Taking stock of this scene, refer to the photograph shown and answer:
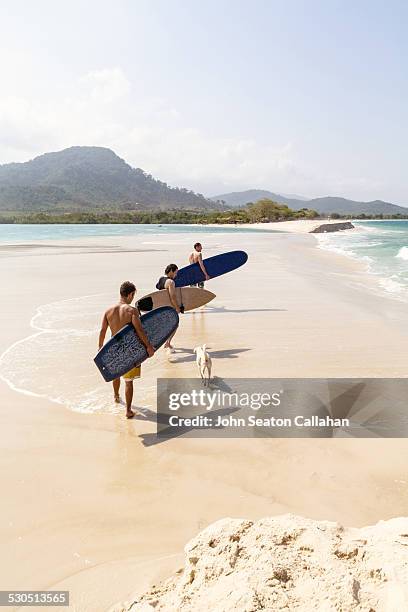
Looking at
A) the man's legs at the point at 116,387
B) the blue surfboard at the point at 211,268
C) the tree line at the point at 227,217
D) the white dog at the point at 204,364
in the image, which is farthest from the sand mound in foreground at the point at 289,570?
the tree line at the point at 227,217

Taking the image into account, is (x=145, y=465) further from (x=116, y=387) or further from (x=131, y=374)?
(x=116, y=387)

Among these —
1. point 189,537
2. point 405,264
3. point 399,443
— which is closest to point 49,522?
point 189,537

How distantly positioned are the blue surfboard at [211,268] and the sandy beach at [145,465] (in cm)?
264

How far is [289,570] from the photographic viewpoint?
2.03 meters

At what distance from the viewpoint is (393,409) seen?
4.94 metres

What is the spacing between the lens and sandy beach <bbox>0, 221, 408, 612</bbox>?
2.84m

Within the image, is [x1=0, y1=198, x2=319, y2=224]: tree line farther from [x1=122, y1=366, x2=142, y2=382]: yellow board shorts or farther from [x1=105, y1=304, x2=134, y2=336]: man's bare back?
[x1=122, y1=366, x2=142, y2=382]: yellow board shorts

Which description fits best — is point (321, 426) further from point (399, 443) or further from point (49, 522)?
point (49, 522)

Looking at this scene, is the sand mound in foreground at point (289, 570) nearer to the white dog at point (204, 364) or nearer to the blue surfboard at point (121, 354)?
the blue surfboard at point (121, 354)

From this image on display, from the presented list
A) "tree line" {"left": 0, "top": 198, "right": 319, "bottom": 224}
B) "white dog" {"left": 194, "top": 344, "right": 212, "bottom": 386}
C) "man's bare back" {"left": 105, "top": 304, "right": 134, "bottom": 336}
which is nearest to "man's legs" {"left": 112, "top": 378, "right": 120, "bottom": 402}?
"man's bare back" {"left": 105, "top": 304, "right": 134, "bottom": 336}

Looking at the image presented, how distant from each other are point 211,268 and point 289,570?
34.2 feet

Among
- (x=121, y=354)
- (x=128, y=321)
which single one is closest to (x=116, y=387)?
(x=121, y=354)

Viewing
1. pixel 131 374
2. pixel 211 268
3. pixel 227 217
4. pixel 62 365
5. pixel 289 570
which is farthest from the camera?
pixel 227 217

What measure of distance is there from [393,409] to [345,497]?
1.94 m
